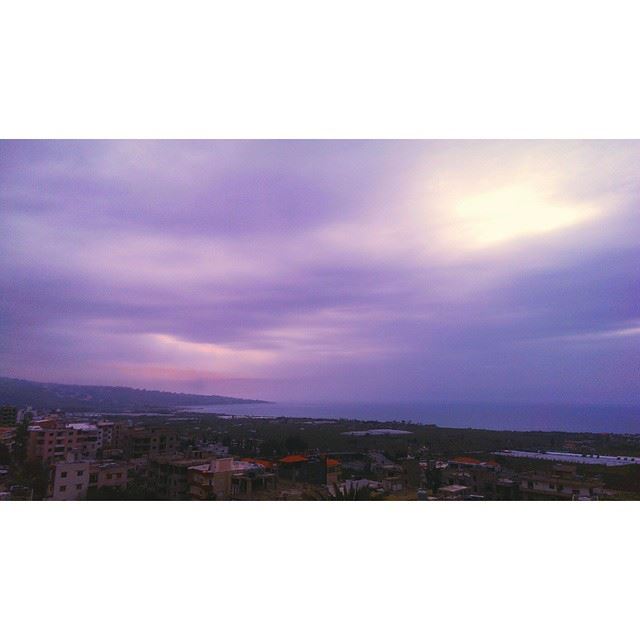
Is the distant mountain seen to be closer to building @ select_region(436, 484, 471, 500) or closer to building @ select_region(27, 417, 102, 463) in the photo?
building @ select_region(27, 417, 102, 463)

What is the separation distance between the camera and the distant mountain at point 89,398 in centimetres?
530

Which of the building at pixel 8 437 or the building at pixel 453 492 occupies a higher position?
the building at pixel 8 437

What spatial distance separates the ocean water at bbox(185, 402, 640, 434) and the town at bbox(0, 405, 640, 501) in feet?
0.33

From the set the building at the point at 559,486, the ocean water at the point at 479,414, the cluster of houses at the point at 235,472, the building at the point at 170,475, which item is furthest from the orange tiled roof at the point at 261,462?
the building at the point at 559,486

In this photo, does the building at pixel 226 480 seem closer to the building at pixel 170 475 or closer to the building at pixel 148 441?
the building at pixel 170 475

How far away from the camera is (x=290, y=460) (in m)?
5.16

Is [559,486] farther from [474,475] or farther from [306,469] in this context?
[306,469]

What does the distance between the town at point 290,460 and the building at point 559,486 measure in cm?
1

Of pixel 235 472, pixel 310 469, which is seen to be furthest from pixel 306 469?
pixel 235 472

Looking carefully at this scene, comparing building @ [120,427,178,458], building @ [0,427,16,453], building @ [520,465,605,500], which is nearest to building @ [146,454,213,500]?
building @ [120,427,178,458]

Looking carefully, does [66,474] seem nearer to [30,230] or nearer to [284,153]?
[30,230]

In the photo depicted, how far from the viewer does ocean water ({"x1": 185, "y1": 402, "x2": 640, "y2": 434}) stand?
550 centimetres

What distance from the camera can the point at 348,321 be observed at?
18.3 feet

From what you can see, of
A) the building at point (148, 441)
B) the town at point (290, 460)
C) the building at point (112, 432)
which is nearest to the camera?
the town at point (290, 460)
